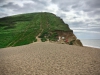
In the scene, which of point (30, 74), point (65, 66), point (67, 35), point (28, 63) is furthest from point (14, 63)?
point (67, 35)

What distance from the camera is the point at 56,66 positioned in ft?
60.4

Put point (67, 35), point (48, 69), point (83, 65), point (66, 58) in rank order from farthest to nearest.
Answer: point (67, 35), point (66, 58), point (83, 65), point (48, 69)

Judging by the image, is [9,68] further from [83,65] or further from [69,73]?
[83,65]

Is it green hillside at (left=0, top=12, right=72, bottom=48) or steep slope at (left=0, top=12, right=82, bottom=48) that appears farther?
green hillside at (left=0, top=12, right=72, bottom=48)

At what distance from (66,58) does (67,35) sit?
132ft

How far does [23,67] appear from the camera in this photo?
18.6 meters

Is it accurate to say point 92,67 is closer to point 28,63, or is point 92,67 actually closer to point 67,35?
point 28,63

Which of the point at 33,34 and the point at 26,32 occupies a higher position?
the point at 26,32

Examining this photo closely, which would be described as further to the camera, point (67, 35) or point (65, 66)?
point (67, 35)

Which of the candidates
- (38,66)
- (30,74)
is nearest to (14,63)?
(38,66)

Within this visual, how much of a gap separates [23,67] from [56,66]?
12.6 feet

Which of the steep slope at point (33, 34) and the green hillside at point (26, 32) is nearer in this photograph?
the steep slope at point (33, 34)

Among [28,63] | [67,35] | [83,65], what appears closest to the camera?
[83,65]

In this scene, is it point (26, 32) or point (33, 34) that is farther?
point (26, 32)
